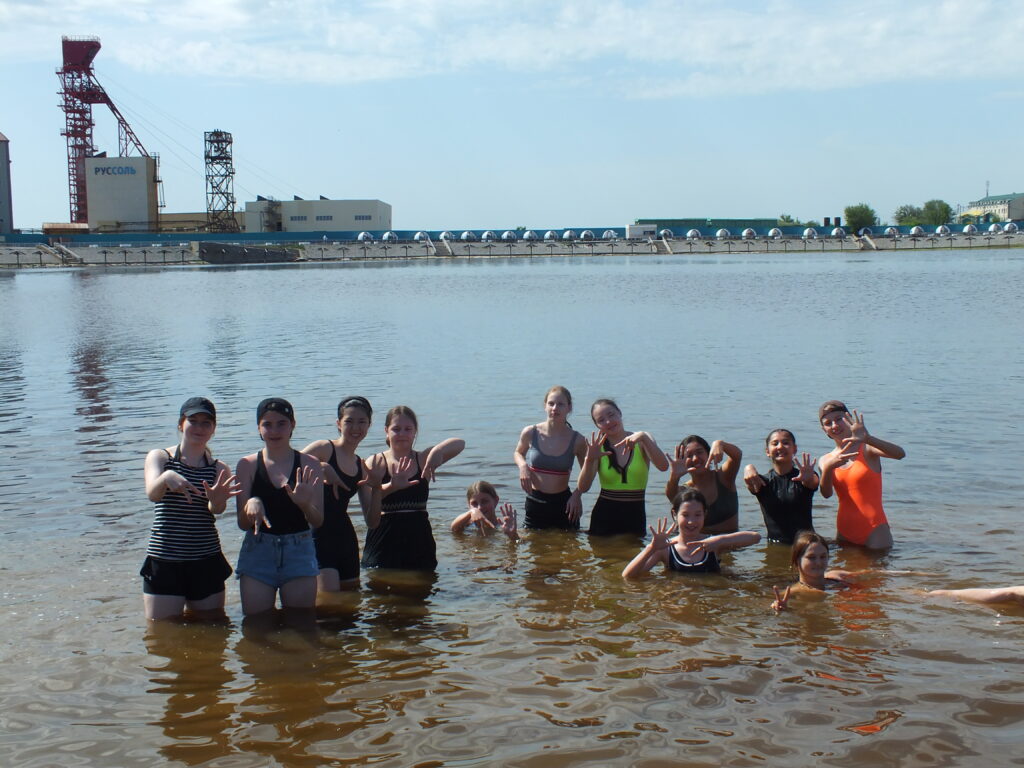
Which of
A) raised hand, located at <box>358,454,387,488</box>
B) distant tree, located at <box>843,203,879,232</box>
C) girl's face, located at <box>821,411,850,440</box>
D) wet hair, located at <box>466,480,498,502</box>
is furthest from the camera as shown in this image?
distant tree, located at <box>843,203,879,232</box>

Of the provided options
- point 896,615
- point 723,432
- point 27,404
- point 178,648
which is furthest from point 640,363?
point 178,648

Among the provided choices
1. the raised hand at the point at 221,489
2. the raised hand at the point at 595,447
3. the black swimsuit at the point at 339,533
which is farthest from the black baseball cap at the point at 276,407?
the raised hand at the point at 595,447

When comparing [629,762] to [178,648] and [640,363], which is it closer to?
[178,648]

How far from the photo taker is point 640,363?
22.6 m

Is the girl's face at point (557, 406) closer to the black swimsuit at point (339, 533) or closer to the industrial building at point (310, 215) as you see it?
the black swimsuit at point (339, 533)

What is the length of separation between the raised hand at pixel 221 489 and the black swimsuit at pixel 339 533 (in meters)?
1.04

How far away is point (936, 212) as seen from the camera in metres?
193

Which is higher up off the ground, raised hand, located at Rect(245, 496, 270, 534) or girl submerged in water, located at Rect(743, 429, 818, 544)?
raised hand, located at Rect(245, 496, 270, 534)

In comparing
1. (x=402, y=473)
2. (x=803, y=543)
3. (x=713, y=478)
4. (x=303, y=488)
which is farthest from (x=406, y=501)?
→ (x=803, y=543)

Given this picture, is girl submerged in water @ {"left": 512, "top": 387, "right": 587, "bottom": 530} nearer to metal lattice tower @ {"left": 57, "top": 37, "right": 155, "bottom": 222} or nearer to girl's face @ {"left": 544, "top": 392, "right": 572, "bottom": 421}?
girl's face @ {"left": 544, "top": 392, "right": 572, "bottom": 421}

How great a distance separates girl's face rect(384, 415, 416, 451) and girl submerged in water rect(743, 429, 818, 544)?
3.19 m

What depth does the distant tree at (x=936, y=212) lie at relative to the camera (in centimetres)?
19125

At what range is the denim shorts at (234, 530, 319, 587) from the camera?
22.4 feet

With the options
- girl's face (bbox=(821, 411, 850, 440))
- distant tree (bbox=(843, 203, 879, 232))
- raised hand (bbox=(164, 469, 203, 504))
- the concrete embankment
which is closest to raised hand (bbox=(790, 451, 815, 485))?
Result: girl's face (bbox=(821, 411, 850, 440))
